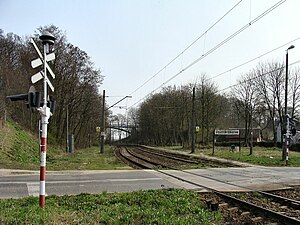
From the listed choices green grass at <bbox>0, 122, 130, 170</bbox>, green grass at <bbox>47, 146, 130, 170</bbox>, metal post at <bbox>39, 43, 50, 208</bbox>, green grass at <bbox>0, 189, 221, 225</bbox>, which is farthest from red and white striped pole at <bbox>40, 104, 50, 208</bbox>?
green grass at <bbox>47, 146, 130, 170</bbox>

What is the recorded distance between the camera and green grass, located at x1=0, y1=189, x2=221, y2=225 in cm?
774

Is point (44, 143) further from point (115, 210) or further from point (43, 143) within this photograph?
point (115, 210)

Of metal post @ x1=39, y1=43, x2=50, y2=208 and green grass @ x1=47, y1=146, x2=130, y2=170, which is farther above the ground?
metal post @ x1=39, y1=43, x2=50, y2=208

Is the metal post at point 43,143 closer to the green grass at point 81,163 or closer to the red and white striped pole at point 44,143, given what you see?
the red and white striped pole at point 44,143

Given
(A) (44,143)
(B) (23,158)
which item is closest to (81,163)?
(B) (23,158)

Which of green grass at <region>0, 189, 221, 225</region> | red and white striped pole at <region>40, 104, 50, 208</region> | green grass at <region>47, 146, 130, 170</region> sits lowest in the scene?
green grass at <region>47, 146, 130, 170</region>

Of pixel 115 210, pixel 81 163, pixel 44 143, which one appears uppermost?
pixel 44 143

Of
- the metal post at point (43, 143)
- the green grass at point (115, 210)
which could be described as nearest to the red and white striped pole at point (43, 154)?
the metal post at point (43, 143)

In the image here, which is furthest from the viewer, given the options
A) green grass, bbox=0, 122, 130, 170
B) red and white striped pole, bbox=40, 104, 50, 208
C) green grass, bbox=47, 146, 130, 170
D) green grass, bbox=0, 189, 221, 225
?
green grass, bbox=47, 146, 130, 170

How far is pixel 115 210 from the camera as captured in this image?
360 inches

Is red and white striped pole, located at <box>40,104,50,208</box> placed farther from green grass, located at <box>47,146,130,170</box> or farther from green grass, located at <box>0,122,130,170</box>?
green grass, located at <box>47,146,130,170</box>

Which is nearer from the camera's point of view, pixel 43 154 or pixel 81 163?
pixel 43 154

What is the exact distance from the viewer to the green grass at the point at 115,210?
7738mm

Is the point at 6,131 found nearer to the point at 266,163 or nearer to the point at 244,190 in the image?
the point at 266,163
